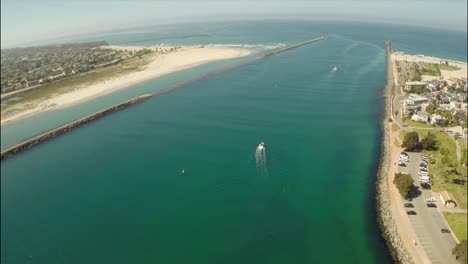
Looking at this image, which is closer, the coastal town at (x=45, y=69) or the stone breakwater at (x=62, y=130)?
the stone breakwater at (x=62, y=130)

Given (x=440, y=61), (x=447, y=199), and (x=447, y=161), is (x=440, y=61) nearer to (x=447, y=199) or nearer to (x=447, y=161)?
(x=447, y=161)

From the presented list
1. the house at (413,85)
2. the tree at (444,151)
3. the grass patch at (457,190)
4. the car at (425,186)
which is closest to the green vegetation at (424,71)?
the house at (413,85)

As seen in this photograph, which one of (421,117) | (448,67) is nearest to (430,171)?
(421,117)

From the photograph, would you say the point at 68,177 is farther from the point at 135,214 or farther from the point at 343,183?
the point at 343,183

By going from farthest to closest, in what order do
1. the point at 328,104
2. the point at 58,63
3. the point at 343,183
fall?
the point at 58,63
the point at 328,104
the point at 343,183

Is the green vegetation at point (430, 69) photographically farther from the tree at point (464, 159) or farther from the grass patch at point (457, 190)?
the grass patch at point (457, 190)

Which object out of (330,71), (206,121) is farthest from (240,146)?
(330,71)

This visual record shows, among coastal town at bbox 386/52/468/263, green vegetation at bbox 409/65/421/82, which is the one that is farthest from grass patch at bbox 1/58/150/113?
green vegetation at bbox 409/65/421/82
